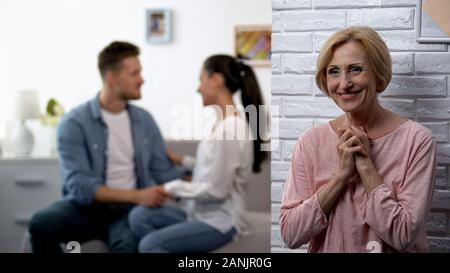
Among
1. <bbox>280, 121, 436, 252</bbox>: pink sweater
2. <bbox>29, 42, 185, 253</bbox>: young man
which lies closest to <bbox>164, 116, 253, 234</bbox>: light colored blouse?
<bbox>29, 42, 185, 253</bbox>: young man

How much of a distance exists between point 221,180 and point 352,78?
1.05 m

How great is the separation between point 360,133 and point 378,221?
7.4 inches

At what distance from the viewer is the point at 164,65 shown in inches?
154

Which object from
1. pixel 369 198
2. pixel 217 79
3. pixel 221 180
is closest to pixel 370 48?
pixel 369 198

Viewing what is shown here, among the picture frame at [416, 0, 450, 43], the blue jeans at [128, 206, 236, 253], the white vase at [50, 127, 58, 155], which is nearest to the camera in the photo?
the picture frame at [416, 0, 450, 43]

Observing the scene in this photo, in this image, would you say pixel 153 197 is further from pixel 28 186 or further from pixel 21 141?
pixel 21 141

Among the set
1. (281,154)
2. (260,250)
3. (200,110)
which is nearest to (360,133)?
(281,154)

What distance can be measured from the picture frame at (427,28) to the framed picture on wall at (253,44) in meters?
2.17

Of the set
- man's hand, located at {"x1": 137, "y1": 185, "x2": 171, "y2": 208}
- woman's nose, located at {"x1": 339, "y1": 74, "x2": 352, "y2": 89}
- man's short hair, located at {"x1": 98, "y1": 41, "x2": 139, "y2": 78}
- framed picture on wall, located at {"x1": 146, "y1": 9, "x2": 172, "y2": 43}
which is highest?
framed picture on wall, located at {"x1": 146, "y1": 9, "x2": 172, "y2": 43}

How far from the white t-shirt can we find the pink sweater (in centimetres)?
142

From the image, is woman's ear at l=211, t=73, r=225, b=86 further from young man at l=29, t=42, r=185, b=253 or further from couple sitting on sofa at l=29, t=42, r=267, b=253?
young man at l=29, t=42, r=185, b=253

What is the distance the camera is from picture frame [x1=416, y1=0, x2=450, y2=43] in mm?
1564

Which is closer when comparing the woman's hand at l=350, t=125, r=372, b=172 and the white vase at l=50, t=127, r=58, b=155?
the woman's hand at l=350, t=125, r=372, b=172

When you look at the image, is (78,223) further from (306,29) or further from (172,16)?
(172,16)
